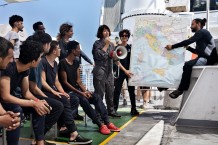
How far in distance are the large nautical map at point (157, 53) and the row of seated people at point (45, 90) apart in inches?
66.1

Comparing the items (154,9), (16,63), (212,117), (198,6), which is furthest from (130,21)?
(16,63)

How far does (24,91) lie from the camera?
298cm

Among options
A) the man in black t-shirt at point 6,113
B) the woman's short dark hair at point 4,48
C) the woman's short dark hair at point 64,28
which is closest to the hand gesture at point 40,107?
the man in black t-shirt at point 6,113

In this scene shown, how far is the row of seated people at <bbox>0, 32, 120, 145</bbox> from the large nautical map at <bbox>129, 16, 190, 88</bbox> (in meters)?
1.68

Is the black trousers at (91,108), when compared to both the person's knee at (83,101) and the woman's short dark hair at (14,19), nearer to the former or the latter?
the person's knee at (83,101)

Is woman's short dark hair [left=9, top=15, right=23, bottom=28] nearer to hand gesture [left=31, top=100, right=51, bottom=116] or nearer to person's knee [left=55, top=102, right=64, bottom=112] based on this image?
person's knee [left=55, top=102, right=64, bottom=112]

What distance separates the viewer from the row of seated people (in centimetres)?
269

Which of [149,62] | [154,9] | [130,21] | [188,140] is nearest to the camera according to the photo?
[188,140]

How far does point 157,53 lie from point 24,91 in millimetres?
3279

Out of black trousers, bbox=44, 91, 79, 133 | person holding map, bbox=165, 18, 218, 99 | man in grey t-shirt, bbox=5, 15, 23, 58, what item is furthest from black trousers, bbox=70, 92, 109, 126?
person holding map, bbox=165, 18, 218, 99

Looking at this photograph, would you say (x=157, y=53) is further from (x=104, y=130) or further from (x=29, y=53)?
(x=29, y=53)

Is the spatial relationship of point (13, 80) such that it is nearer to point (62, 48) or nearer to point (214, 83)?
point (62, 48)

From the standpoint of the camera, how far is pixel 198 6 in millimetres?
21031

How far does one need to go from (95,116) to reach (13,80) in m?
1.55
